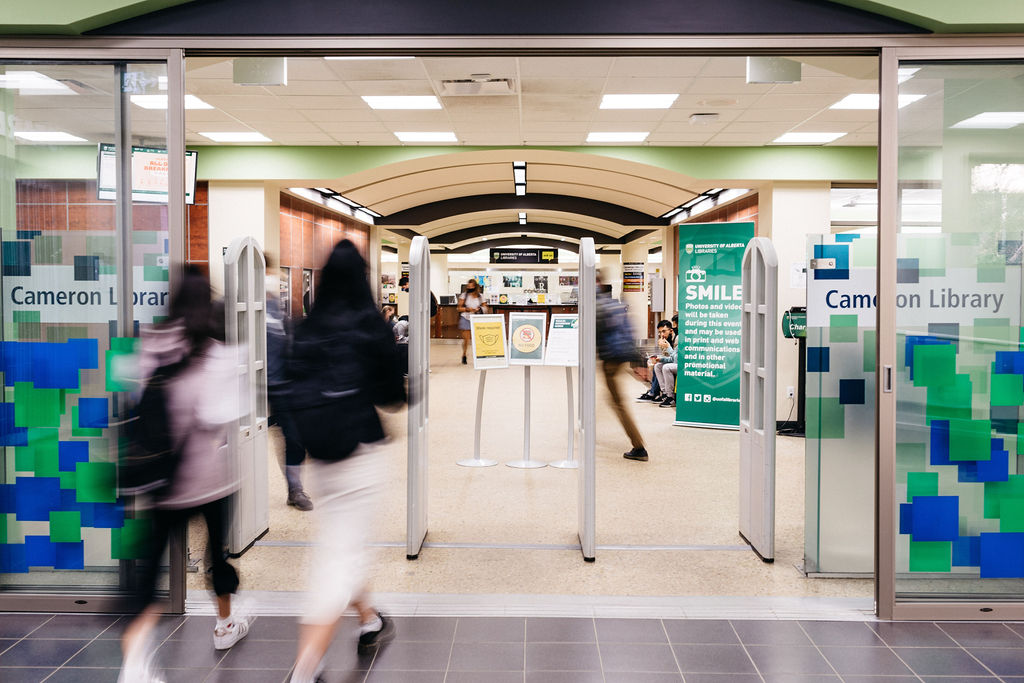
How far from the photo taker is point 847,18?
329 cm

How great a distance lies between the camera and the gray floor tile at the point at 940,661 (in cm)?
277

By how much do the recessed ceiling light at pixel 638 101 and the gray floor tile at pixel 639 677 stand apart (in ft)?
18.6

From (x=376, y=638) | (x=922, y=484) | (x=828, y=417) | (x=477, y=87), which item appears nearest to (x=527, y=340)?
(x=477, y=87)

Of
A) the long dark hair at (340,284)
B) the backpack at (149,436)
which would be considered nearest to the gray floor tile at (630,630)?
the long dark hair at (340,284)

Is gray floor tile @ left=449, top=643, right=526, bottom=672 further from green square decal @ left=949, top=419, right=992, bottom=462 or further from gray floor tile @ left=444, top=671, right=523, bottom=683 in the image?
green square decal @ left=949, top=419, right=992, bottom=462

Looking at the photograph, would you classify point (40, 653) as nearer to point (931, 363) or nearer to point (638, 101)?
point (931, 363)

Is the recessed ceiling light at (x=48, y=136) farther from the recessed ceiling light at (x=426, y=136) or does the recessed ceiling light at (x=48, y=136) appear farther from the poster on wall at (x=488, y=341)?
the recessed ceiling light at (x=426, y=136)

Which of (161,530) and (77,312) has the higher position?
(77,312)

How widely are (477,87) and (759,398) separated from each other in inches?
167

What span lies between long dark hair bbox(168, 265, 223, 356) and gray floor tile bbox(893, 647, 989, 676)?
119 inches

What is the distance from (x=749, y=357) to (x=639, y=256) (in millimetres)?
18064

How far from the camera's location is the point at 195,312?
2426 millimetres

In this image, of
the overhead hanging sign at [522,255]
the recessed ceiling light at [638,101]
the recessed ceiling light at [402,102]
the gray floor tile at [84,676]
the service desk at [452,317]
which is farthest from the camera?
the overhead hanging sign at [522,255]

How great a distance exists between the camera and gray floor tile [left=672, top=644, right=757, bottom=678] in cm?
279
